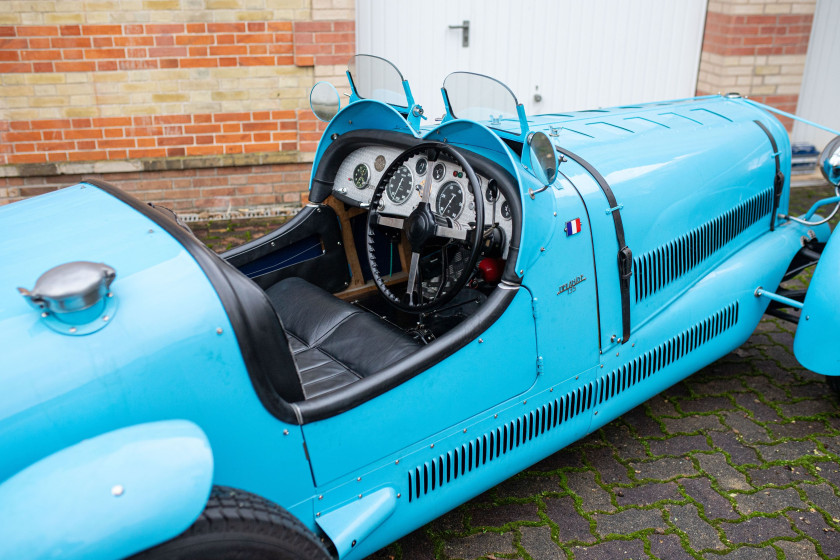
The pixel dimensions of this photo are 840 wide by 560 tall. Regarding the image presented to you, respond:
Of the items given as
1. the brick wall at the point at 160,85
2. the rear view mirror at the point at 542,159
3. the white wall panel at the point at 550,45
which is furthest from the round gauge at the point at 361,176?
the white wall panel at the point at 550,45

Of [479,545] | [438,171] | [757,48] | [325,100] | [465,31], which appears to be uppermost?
[465,31]

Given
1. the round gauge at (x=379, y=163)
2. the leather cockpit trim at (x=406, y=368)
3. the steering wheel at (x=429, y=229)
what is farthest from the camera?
the round gauge at (x=379, y=163)

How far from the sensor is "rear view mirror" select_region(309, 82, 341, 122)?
135 inches

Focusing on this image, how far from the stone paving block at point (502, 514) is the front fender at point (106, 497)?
1503mm

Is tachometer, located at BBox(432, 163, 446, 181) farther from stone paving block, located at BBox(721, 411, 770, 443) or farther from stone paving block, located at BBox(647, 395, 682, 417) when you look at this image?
stone paving block, located at BBox(721, 411, 770, 443)

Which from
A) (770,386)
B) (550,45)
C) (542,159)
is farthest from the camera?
(550,45)

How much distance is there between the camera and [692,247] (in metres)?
3.47

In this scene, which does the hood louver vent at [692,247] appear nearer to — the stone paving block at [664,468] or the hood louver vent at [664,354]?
the hood louver vent at [664,354]

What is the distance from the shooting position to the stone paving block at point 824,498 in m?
2.96

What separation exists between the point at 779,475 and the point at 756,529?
16.6 inches

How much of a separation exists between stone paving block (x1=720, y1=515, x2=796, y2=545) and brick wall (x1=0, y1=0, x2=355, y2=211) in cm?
447

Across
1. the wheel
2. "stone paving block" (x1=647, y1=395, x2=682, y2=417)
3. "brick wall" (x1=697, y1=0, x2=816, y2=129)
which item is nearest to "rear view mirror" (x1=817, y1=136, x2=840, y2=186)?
"stone paving block" (x1=647, y1=395, x2=682, y2=417)

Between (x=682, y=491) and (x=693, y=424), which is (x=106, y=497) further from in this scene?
(x=693, y=424)

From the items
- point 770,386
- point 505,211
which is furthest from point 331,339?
point 770,386
